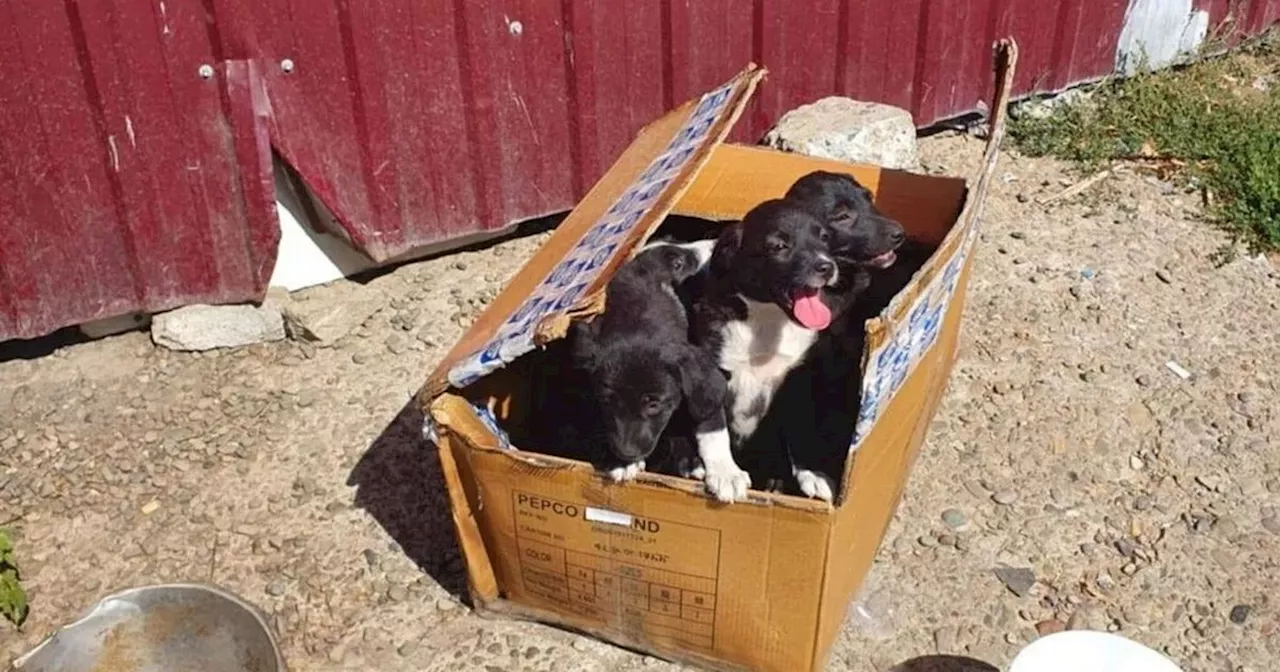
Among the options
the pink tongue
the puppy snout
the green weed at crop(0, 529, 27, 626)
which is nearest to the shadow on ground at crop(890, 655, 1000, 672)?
the pink tongue

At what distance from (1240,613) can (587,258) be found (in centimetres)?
197

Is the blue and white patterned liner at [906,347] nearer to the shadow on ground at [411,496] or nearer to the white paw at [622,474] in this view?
the white paw at [622,474]

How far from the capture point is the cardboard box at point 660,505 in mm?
2918

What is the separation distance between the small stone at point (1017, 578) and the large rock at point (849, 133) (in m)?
1.84

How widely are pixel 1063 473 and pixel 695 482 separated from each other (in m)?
1.53

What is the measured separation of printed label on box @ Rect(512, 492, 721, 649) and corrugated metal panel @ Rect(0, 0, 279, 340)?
1.94 m

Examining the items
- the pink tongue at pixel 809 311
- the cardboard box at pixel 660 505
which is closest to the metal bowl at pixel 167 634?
the cardboard box at pixel 660 505

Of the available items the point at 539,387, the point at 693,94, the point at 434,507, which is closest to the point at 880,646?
the point at 539,387

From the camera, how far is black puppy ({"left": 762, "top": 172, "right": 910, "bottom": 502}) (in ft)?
10.8

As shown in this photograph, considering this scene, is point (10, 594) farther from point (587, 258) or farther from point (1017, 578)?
point (1017, 578)

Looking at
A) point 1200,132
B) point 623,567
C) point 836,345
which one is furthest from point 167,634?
point 1200,132

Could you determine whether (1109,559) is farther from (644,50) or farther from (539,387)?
(644,50)

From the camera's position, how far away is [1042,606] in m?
3.52

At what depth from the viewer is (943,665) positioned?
132 inches
